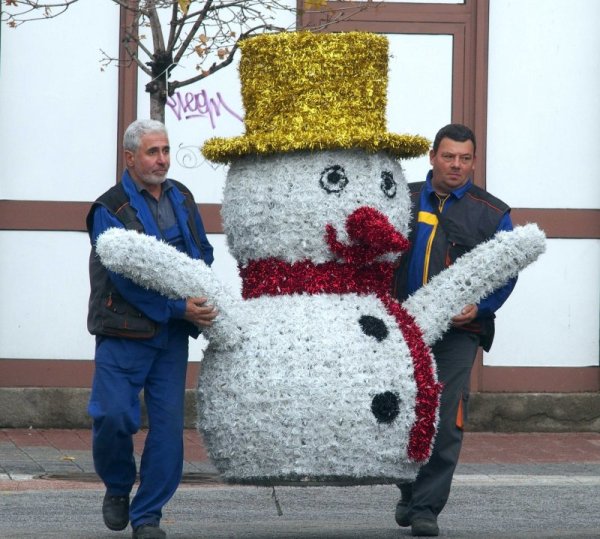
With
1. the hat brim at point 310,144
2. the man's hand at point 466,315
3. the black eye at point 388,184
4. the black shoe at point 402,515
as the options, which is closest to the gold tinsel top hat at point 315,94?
the hat brim at point 310,144

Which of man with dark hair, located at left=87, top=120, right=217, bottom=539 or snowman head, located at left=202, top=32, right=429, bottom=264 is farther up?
snowman head, located at left=202, top=32, right=429, bottom=264

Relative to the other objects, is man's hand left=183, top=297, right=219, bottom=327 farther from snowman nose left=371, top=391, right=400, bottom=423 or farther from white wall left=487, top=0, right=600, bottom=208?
white wall left=487, top=0, right=600, bottom=208

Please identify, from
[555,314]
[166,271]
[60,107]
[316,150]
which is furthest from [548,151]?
[166,271]

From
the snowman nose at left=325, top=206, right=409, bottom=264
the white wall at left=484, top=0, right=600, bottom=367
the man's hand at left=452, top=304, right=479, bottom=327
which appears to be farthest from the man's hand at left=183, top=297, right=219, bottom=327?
the white wall at left=484, top=0, right=600, bottom=367

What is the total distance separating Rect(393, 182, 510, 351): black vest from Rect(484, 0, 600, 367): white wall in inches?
157

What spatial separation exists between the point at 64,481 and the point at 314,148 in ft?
10.9

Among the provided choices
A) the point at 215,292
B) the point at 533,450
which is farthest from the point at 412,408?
the point at 533,450

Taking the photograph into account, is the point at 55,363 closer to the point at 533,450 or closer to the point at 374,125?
the point at 533,450

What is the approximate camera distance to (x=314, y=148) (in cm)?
576

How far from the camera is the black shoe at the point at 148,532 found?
6.05m

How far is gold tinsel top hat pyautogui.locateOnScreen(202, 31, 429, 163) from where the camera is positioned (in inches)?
227

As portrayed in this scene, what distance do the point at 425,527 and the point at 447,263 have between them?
3.72 ft

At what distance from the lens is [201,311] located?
5.72 meters

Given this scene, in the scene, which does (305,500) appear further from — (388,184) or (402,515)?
(388,184)
